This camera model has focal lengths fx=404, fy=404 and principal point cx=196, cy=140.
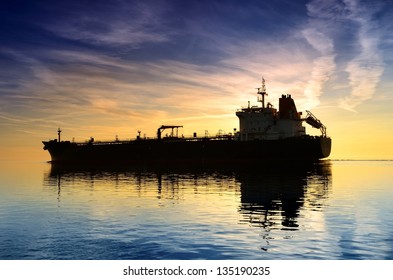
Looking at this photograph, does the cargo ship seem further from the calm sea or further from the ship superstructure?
the calm sea

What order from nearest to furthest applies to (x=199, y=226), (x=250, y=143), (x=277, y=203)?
(x=199, y=226) < (x=277, y=203) < (x=250, y=143)

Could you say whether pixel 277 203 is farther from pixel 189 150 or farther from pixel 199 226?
pixel 189 150

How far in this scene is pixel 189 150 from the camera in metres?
90.4

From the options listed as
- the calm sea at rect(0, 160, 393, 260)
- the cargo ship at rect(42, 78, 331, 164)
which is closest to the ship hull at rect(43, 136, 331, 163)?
the cargo ship at rect(42, 78, 331, 164)

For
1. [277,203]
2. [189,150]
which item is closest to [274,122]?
[189,150]

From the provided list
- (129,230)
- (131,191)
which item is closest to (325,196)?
(131,191)

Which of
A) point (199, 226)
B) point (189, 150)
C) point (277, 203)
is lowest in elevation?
point (199, 226)

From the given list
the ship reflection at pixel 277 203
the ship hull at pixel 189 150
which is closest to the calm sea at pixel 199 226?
the ship reflection at pixel 277 203

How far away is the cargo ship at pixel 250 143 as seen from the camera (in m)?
79.8

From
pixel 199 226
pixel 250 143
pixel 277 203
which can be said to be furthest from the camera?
pixel 250 143

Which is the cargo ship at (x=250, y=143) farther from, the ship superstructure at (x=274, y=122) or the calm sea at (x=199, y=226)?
the calm sea at (x=199, y=226)

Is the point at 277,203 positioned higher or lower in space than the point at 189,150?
lower

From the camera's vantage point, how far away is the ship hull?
79.2 metres

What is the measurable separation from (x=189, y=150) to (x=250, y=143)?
14.9m
